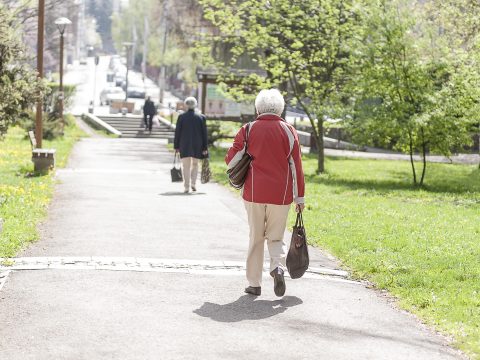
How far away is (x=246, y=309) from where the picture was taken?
26.0 feet

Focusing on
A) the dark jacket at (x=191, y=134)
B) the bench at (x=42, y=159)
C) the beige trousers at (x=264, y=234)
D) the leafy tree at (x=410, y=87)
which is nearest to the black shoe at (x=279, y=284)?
the beige trousers at (x=264, y=234)

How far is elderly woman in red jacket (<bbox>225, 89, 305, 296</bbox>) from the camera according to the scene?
8.41 meters

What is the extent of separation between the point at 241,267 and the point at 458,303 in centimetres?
236

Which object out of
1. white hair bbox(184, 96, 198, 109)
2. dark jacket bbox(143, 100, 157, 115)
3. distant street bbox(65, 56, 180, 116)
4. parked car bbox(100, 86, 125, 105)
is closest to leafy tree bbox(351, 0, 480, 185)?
white hair bbox(184, 96, 198, 109)

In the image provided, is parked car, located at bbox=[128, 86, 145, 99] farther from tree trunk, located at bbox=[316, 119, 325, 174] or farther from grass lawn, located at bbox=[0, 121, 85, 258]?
tree trunk, located at bbox=[316, 119, 325, 174]

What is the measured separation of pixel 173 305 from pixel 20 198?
7.97 metres

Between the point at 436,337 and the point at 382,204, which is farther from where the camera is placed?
A: the point at 382,204

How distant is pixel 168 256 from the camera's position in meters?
10.4

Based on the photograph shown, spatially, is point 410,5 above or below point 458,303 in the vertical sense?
above

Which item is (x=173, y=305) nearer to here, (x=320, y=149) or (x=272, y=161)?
(x=272, y=161)

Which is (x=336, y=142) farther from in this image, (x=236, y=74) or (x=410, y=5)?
(x=410, y=5)

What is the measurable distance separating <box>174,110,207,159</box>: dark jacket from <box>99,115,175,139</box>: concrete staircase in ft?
99.2

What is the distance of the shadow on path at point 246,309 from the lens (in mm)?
7584

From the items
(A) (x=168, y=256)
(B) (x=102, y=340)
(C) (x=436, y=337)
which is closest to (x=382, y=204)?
(A) (x=168, y=256)
